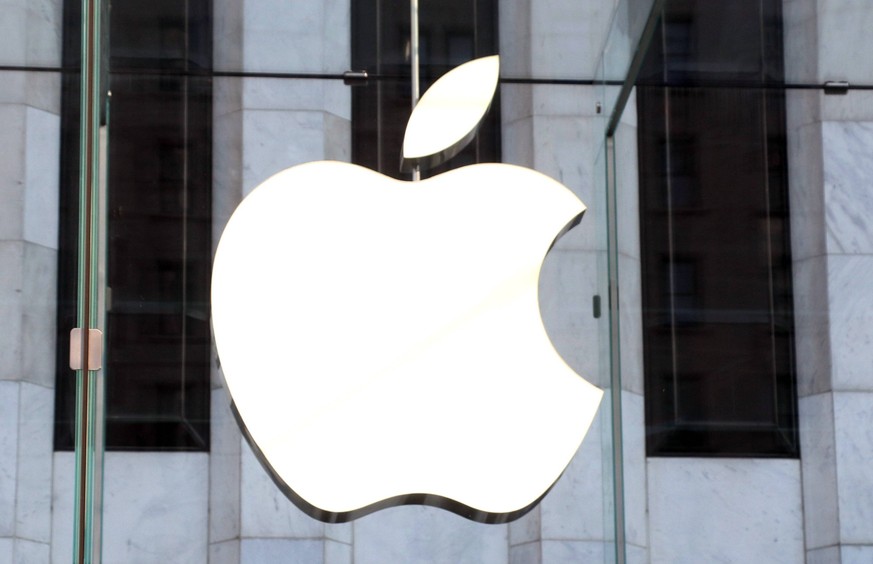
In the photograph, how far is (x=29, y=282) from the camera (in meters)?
6.05

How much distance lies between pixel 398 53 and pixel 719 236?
1.94 metres

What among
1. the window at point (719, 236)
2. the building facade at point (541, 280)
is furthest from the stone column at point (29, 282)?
the window at point (719, 236)

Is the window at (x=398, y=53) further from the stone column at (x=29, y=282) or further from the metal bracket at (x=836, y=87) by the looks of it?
the metal bracket at (x=836, y=87)

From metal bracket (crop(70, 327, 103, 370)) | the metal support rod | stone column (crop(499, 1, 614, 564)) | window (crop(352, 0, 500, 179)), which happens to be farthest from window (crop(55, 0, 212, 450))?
stone column (crop(499, 1, 614, 564))

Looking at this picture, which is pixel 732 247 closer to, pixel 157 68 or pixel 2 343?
pixel 157 68

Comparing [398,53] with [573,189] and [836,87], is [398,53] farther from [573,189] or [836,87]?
[836,87]

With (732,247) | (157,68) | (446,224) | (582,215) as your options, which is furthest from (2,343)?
(732,247)

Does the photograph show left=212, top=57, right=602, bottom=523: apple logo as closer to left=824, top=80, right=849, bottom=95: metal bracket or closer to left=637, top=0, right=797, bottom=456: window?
left=637, top=0, right=797, bottom=456: window

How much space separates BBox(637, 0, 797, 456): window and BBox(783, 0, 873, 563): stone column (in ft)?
0.30

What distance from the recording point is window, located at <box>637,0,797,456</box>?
21.9 feet

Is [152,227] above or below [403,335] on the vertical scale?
above

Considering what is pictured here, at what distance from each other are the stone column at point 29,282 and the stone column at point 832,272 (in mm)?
2877

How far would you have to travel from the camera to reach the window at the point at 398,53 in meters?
5.85

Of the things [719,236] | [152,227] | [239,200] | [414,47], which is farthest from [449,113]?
[719,236]
